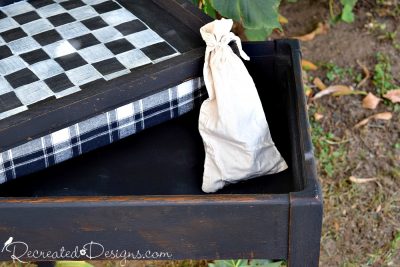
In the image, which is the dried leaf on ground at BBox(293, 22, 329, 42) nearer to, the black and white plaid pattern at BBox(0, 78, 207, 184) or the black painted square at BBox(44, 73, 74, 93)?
the black and white plaid pattern at BBox(0, 78, 207, 184)

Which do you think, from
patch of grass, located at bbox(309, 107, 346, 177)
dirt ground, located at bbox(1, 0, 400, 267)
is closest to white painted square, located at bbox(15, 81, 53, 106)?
dirt ground, located at bbox(1, 0, 400, 267)

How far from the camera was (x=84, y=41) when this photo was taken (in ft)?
4.22

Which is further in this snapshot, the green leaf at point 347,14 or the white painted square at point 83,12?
the green leaf at point 347,14

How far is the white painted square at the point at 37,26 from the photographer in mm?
1327

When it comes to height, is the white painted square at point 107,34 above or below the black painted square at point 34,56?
above

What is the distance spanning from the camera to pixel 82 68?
121 centimetres

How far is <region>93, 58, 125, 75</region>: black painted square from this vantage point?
3.94ft

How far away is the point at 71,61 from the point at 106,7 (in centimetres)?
20

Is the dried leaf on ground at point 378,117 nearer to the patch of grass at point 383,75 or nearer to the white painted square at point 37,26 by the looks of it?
the patch of grass at point 383,75

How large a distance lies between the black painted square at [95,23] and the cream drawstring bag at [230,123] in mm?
227

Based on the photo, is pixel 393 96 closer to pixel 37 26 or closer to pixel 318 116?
pixel 318 116

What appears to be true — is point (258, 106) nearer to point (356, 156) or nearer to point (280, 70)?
point (280, 70)

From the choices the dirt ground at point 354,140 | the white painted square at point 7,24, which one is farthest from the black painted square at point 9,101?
the dirt ground at point 354,140

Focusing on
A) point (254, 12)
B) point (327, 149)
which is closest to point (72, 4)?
point (254, 12)
